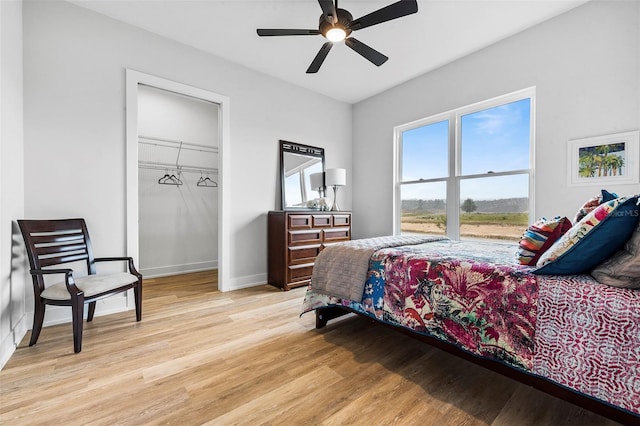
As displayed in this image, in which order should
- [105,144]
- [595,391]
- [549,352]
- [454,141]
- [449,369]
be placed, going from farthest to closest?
1. [454,141]
2. [105,144]
3. [449,369]
4. [549,352]
5. [595,391]

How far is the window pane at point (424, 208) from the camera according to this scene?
374cm

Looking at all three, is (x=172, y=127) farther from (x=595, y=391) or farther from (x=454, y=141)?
(x=595, y=391)

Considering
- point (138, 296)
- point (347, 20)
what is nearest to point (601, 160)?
point (347, 20)

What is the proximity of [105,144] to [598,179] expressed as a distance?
4.63 metres

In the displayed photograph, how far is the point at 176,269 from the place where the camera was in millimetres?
4316

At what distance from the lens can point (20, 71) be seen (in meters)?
2.23

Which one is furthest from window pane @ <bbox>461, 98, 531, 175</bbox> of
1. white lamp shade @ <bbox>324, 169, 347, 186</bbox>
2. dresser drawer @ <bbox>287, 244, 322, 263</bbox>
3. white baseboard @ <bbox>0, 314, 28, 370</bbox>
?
white baseboard @ <bbox>0, 314, 28, 370</bbox>

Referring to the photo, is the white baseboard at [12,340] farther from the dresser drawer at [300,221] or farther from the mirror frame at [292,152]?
the mirror frame at [292,152]

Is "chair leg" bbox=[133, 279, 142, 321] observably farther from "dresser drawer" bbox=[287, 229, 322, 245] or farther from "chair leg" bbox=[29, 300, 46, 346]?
"dresser drawer" bbox=[287, 229, 322, 245]

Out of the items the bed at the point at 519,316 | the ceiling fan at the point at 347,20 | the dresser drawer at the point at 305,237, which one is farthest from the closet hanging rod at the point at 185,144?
the bed at the point at 519,316

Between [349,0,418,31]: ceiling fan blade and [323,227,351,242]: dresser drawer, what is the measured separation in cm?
243

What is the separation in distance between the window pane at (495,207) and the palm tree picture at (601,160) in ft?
1.64

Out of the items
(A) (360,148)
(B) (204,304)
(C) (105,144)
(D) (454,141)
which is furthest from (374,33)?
(B) (204,304)

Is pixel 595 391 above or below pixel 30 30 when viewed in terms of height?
below
